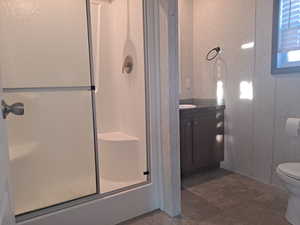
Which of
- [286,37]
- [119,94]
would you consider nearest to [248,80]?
[286,37]

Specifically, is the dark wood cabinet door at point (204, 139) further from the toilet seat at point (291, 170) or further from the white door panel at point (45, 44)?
the white door panel at point (45, 44)

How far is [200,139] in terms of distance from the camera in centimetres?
267

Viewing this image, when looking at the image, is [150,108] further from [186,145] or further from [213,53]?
[213,53]

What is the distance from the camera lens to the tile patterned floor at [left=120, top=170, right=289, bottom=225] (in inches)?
71.2

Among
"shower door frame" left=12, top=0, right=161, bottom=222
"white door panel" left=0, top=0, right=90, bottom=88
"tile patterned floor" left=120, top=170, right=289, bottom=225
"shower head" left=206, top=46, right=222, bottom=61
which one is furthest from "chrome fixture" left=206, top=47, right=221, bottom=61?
"white door panel" left=0, top=0, right=90, bottom=88

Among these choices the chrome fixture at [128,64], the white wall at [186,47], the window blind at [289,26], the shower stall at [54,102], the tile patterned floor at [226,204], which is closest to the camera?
the shower stall at [54,102]

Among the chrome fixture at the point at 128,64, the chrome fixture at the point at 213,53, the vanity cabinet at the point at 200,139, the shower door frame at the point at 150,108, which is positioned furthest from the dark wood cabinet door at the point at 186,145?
the chrome fixture at the point at 213,53

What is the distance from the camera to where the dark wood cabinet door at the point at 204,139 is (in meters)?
2.63

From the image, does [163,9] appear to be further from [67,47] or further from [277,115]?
[277,115]

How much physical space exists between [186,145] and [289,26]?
5.26 ft

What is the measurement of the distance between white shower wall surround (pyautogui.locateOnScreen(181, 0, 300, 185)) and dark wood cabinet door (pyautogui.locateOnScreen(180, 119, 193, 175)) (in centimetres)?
60

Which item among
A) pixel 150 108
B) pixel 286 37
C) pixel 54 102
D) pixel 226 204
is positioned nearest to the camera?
pixel 54 102

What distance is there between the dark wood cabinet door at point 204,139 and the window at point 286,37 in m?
0.89

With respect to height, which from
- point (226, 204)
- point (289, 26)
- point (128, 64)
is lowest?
point (226, 204)
